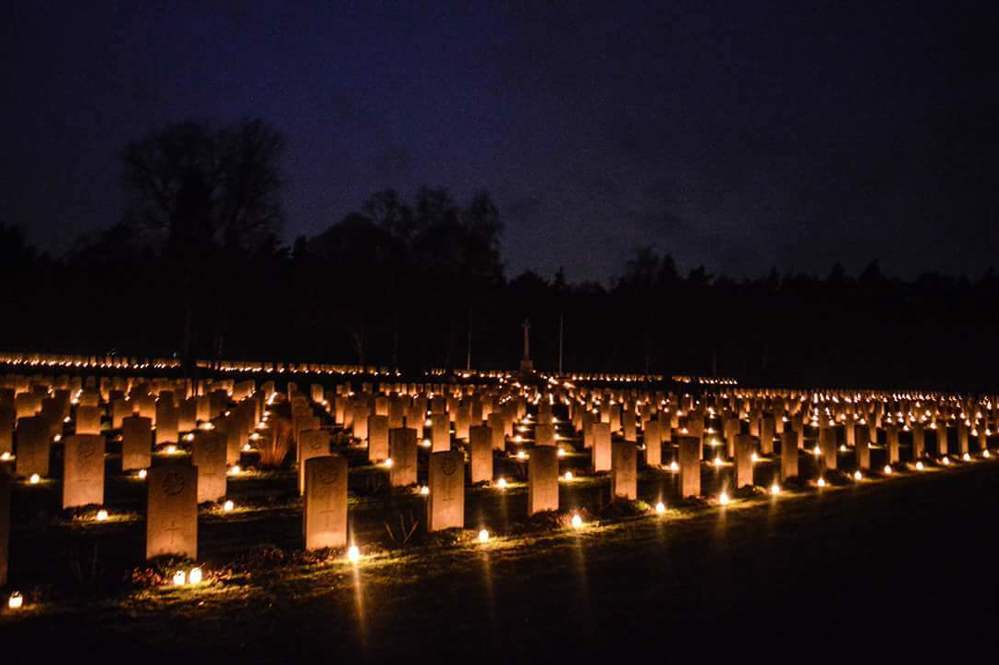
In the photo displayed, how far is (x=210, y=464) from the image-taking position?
993cm

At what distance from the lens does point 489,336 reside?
61.0 m

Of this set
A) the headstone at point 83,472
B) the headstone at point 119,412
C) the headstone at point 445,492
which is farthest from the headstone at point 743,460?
the headstone at point 119,412

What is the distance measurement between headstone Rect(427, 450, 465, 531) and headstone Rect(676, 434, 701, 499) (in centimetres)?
386

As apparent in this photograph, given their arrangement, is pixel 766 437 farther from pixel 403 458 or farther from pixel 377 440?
pixel 403 458

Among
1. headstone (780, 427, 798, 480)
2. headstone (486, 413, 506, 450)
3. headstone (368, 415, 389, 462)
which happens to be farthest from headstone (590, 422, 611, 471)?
headstone (368, 415, 389, 462)

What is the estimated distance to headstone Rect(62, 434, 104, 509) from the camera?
30.9ft

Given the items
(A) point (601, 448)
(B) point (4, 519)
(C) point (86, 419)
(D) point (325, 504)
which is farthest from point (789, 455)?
(C) point (86, 419)

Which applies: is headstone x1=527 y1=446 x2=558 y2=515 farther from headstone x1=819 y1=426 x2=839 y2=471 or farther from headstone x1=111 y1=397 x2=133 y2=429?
headstone x1=111 y1=397 x2=133 y2=429

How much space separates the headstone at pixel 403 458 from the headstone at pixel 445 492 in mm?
2725

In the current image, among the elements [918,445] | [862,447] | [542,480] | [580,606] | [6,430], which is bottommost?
[580,606]

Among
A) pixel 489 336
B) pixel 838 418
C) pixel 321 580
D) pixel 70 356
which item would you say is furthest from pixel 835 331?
pixel 321 580

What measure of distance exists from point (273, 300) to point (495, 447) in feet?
143

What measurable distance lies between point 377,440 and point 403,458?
2.86 metres

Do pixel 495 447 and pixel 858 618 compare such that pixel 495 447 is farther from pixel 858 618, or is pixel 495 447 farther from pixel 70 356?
pixel 70 356
